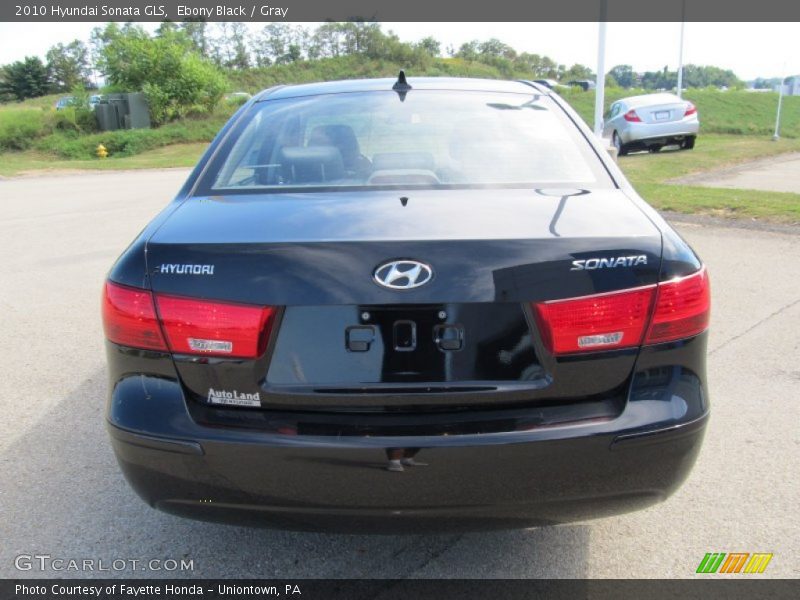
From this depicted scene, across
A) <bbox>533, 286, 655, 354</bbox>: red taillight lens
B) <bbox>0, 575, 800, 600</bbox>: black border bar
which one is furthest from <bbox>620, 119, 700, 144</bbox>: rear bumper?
<bbox>533, 286, 655, 354</bbox>: red taillight lens

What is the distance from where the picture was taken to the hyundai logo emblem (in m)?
1.89

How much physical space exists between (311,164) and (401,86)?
31.1 inches

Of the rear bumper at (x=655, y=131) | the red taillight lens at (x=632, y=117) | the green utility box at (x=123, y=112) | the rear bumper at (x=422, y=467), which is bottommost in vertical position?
the green utility box at (x=123, y=112)

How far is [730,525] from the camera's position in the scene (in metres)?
2.67

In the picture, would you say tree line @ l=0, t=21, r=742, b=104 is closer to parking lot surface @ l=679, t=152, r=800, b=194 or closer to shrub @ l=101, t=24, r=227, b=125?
shrub @ l=101, t=24, r=227, b=125

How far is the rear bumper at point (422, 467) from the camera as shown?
1905 millimetres

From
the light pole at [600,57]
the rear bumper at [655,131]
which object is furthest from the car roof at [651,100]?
the light pole at [600,57]

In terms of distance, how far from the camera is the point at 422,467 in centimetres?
190

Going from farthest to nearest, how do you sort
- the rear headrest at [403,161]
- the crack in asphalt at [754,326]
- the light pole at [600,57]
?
the light pole at [600,57]
the crack in asphalt at [754,326]
the rear headrest at [403,161]

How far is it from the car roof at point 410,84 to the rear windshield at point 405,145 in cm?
8

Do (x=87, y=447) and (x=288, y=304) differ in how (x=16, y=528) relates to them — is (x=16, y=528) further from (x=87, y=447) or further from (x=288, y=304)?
(x=288, y=304)

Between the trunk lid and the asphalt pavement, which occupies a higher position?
the trunk lid

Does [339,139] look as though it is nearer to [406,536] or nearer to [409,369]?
[409,369]

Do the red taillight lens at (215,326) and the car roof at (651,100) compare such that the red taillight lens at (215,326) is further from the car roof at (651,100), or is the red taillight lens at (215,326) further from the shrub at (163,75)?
the shrub at (163,75)
